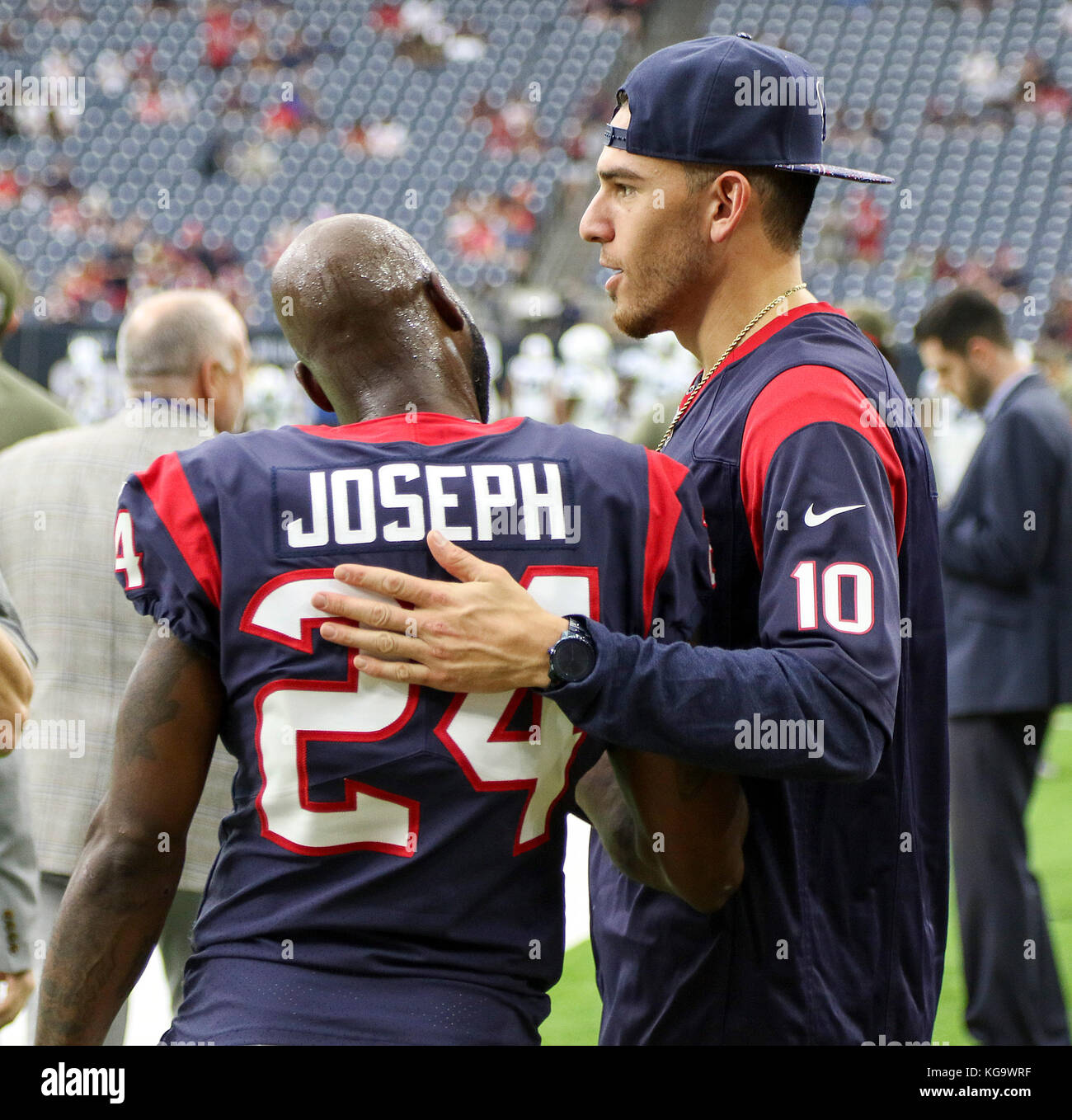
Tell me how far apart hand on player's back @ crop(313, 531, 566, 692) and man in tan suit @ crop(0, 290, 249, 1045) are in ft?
5.54

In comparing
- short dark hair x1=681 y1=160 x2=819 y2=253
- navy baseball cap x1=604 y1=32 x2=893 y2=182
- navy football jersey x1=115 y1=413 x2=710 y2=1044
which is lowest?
navy football jersey x1=115 y1=413 x2=710 y2=1044

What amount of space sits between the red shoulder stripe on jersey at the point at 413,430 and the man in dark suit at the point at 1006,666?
108 inches

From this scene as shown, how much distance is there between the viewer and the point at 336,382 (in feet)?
5.44

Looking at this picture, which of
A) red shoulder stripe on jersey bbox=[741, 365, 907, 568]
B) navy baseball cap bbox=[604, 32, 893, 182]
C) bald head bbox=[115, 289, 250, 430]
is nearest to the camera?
red shoulder stripe on jersey bbox=[741, 365, 907, 568]

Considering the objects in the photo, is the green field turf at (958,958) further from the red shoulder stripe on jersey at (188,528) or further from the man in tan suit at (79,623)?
the red shoulder stripe on jersey at (188,528)

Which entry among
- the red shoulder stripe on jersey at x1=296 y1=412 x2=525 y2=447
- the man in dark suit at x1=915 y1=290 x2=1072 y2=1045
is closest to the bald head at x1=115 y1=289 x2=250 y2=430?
the red shoulder stripe on jersey at x1=296 y1=412 x2=525 y2=447

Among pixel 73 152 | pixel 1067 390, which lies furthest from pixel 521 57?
pixel 1067 390

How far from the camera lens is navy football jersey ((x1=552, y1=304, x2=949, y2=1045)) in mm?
1625

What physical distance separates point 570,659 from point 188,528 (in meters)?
0.42

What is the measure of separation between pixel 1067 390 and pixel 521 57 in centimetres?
1569

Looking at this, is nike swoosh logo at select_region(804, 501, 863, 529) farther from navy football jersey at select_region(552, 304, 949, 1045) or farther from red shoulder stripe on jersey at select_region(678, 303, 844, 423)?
red shoulder stripe on jersey at select_region(678, 303, 844, 423)

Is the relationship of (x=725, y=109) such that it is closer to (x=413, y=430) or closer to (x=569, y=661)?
(x=413, y=430)

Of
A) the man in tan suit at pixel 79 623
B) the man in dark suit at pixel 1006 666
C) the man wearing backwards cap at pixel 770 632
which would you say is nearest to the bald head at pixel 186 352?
the man in tan suit at pixel 79 623

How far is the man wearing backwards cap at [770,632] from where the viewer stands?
158 cm
